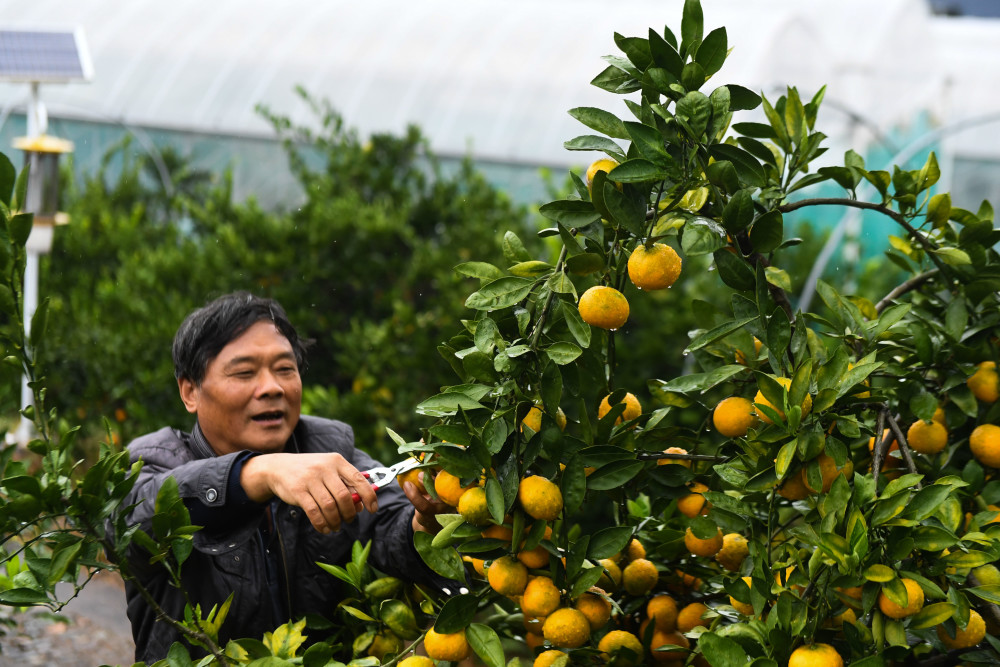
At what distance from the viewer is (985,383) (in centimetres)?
153

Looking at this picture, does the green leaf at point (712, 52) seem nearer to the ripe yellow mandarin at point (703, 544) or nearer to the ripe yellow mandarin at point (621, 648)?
the ripe yellow mandarin at point (703, 544)

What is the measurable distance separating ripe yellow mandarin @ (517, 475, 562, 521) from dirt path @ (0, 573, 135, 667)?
271cm

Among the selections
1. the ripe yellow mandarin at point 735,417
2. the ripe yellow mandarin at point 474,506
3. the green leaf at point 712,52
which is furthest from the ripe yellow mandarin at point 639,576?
the green leaf at point 712,52

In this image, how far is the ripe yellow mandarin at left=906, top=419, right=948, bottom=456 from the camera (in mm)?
1501

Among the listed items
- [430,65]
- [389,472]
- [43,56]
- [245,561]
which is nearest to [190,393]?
[245,561]

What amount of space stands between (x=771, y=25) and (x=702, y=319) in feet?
29.2

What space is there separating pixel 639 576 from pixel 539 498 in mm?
338

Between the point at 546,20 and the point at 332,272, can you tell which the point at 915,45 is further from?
the point at 332,272

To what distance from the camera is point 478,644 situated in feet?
4.20

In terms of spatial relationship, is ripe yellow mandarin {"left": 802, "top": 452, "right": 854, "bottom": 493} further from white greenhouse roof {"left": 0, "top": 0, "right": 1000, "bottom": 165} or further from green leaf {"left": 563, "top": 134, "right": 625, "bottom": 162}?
white greenhouse roof {"left": 0, "top": 0, "right": 1000, "bottom": 165}

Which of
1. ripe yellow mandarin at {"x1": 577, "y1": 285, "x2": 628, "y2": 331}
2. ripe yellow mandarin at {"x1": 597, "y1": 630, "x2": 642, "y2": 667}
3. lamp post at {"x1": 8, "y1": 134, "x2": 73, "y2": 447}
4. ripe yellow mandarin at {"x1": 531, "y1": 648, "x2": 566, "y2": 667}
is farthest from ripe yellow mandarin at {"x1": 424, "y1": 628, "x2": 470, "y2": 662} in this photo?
lamp post at {"x1": 8, "y1": 134, "x2": 73, "y2": 447}

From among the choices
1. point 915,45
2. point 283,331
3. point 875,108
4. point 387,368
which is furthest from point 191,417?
point 915,45

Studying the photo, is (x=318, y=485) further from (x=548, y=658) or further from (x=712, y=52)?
(x=712, y=52)

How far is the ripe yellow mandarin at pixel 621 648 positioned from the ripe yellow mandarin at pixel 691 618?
4.0 inches
